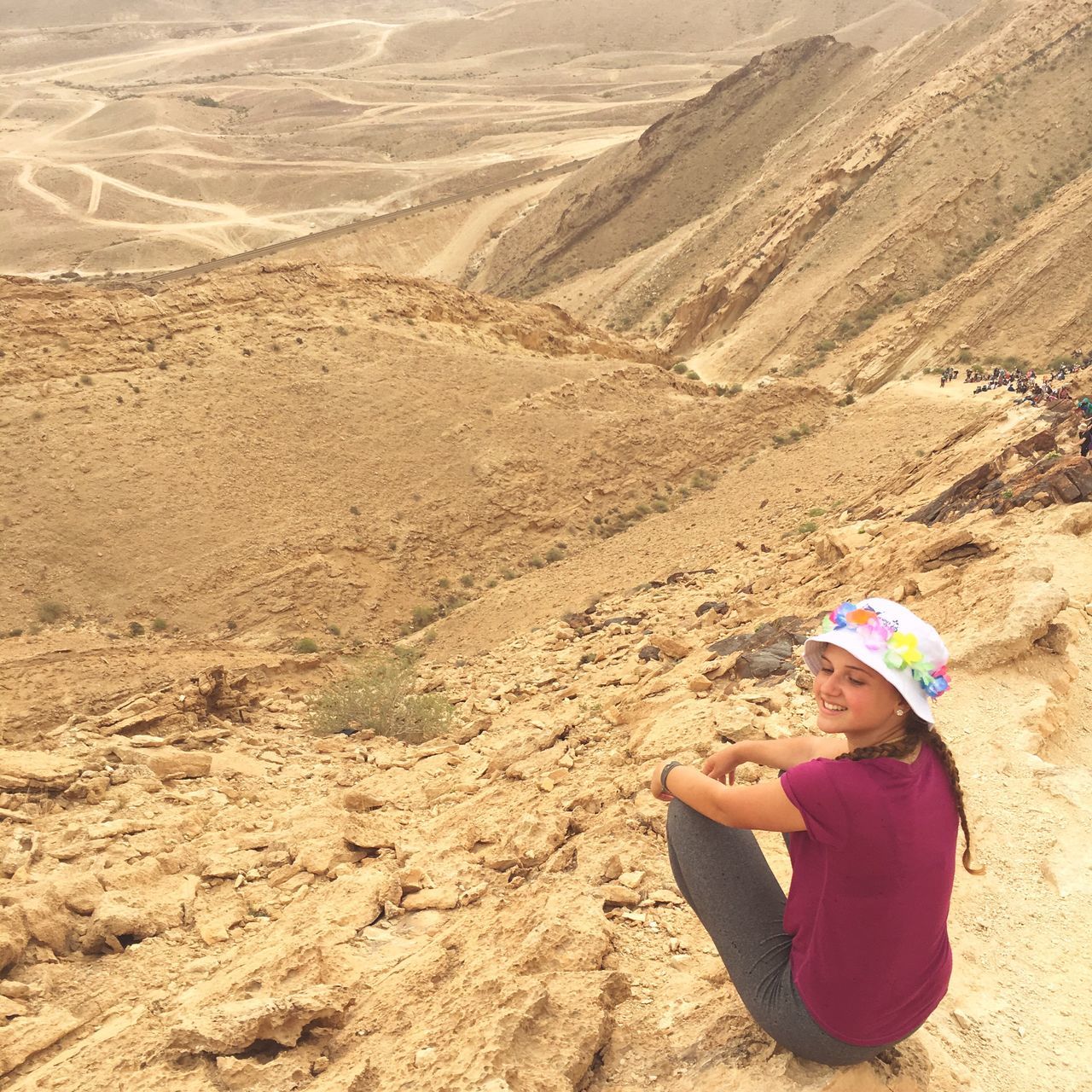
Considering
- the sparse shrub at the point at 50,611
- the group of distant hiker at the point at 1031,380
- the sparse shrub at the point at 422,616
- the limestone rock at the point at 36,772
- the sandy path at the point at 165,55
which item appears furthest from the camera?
the sandy path at the point at 165,55

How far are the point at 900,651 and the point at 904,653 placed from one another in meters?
0.01

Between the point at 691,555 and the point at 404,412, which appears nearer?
the point at 691,555

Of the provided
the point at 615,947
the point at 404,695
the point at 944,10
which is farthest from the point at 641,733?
the point at 944,10

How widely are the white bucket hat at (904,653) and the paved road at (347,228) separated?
121 ft

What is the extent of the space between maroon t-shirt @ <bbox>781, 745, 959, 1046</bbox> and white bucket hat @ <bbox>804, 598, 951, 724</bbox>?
0.57 feet

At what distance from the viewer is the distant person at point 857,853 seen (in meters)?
2.16

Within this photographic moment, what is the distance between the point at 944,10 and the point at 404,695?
101 metres

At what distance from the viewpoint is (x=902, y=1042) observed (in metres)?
2.70

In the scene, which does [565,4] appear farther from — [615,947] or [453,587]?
[615,947]

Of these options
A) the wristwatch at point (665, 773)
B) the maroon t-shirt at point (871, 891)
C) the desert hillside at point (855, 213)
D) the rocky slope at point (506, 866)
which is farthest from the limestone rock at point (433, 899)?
the desert hillside at point (855, 213)

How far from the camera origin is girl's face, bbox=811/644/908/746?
225cm

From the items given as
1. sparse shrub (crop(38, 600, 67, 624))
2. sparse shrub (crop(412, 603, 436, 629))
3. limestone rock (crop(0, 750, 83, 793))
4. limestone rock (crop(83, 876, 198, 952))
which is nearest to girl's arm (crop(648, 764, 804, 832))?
limestone rock (crop(83, 876, 198, 952))

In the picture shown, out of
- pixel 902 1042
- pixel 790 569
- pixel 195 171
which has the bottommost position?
pixel 790 569

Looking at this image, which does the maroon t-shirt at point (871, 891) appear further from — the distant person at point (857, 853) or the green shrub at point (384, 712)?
the green shrub at point (384, 712)
